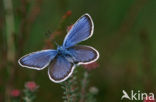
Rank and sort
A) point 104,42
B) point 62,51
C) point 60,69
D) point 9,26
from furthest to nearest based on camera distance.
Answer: point 104,42, point 9,26, point 62,51, point 60,69

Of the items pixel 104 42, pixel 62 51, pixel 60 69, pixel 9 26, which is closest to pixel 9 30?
pixel 9 26

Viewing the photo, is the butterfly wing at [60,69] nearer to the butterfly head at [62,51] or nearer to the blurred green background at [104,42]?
the butterfly head at [62,51]

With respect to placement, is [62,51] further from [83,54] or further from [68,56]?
[83,54]

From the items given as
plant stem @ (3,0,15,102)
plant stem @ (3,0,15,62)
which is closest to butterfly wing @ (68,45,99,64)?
plant stem @ (3,0,15,102)

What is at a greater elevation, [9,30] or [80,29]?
[9,30]

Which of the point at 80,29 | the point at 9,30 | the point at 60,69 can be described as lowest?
the point at 60,69

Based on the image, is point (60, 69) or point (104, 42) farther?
point (104, 42)

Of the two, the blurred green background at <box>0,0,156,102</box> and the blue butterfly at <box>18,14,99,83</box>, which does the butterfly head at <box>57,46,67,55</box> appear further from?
the blurred green background at <box>0,0,156,102</box>
